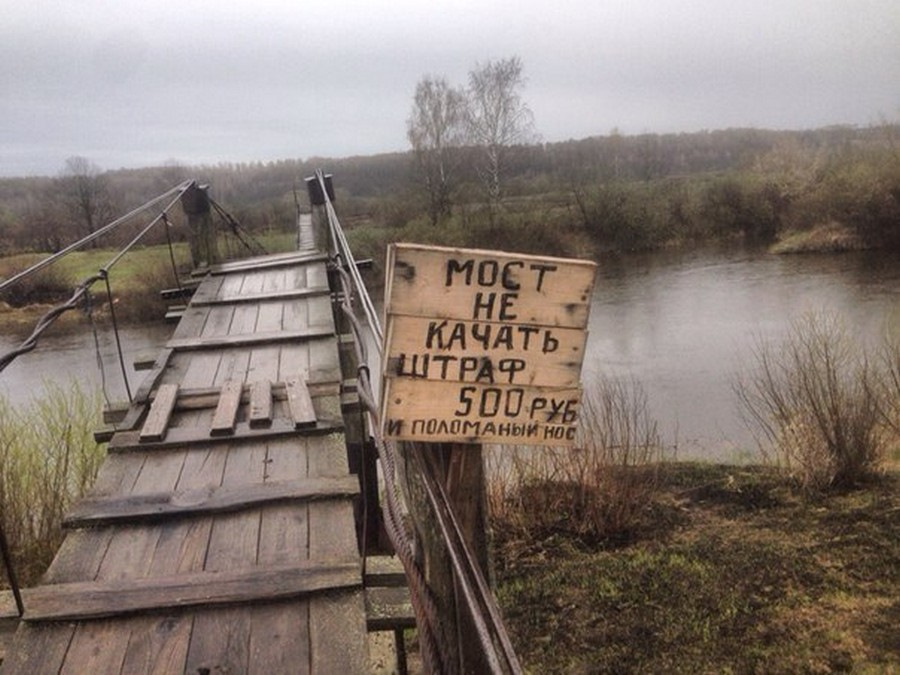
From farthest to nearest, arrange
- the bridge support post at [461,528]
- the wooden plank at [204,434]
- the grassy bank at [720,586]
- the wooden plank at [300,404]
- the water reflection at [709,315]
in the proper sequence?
1. the water reflection at [709,315]
2. the grassy bank at [720,586]
3. the wooden plank at [300,404]
4. the wooden plank at [204,434]
5. the bridge support post at [461,528]

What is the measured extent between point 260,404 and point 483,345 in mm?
2866

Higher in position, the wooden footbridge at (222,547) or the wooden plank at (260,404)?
the wooden plank at (260,404)

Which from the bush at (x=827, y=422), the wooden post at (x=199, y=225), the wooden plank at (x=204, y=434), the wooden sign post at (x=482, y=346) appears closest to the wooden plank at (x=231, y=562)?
the wooden plank at (x=204, y=434)

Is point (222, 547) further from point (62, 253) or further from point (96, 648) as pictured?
point (62, 253)

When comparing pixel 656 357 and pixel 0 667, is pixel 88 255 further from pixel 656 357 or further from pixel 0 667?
pixel 0 667

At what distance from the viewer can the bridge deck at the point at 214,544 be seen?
8.05 feet

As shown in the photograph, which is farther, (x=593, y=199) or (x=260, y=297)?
(x=593, y=199)

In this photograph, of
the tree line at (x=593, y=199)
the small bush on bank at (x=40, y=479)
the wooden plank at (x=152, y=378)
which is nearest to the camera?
the wooden plank at (x=152, y=378)

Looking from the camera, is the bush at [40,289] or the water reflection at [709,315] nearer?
the water reflection at [709,315]

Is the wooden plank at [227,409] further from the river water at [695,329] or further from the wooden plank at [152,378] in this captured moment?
the river water at [695,329]

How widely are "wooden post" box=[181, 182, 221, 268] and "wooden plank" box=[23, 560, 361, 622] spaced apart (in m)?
6.70

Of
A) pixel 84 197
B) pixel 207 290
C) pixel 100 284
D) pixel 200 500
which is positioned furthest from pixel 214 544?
pixel 84 197

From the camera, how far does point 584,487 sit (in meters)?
10.2

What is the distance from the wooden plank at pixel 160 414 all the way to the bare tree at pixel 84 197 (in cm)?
3564
